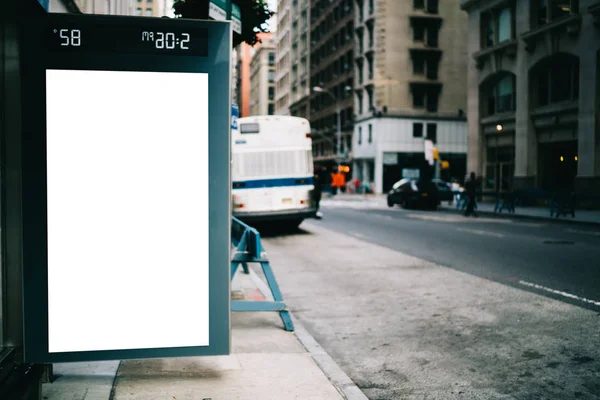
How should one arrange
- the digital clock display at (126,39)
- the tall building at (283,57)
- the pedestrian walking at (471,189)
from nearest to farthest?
the digital clock display at (126,39) < the pedestrian walking at (471,189) < the tall building at (283,57)

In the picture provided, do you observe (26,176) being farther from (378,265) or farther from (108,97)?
(378,265)

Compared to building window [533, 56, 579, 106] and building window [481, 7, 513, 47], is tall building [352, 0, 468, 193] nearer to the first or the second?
building window [481, 7, 513, 47]

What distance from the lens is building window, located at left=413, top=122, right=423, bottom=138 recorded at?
2350 inches

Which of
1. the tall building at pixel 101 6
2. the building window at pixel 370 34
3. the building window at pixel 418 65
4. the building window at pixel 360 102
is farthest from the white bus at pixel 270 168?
the building window at pixel 360 102

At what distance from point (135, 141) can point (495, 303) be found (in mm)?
5756

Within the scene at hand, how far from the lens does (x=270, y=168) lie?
61.8 feet

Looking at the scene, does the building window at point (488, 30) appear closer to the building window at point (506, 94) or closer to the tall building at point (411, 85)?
the building window at point (506, 94)

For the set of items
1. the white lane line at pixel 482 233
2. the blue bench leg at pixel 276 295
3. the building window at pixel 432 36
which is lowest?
the white lane line at pixel 482 233

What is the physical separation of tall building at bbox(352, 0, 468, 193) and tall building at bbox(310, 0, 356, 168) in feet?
17.6

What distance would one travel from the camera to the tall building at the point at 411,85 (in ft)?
194

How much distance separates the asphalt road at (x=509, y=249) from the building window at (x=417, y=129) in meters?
37.7

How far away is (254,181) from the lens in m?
18.8

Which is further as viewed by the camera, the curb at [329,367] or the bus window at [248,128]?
the bus window at [248,128]

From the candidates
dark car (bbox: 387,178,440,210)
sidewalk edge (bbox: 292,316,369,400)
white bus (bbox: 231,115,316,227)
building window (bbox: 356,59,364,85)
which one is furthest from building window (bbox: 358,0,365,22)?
sidewalk edge (bbox: 292,316,369,400)
